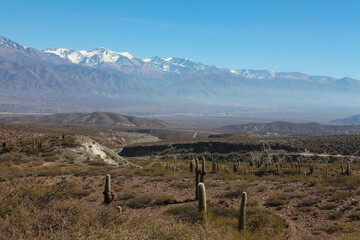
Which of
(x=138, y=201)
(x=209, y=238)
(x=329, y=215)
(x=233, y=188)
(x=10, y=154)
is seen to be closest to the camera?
(x=209, y=238)

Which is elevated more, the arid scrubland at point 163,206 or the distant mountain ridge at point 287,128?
the arid scrubland at point 163,206

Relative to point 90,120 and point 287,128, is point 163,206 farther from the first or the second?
point 287,128

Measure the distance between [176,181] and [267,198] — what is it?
22.7 ft

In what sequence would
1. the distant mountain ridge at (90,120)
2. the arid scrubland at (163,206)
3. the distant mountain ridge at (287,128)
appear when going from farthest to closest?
the distant mountain ridge at (287,128), the distant mountain ridge at (90,120), the arid scrubland at (163,206)

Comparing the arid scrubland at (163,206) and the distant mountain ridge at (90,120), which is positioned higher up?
the arid scrubland at (163,206)

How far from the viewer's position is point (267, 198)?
624 inches

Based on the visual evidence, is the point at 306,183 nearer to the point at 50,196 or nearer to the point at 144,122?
the point at 50,196

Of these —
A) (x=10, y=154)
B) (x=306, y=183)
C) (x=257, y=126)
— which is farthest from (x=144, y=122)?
(x=306, y=183)

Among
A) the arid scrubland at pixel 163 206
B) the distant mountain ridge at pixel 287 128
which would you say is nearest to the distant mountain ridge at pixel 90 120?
the distant mountain ridge at pixel 287 128

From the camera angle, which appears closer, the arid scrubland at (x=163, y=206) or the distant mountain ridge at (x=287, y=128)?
the arid scrubland at (x=163, y=206)

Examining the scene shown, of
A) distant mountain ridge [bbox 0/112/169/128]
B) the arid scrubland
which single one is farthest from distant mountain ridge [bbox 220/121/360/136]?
the arid scrubland

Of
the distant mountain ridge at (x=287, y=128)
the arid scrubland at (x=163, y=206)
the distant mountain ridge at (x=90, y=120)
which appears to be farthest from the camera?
the distant mountain ridge at (x=287, y=128)

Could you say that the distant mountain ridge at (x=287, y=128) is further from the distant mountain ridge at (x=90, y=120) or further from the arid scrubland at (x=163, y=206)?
the arid scrubland at (x=163, y=206)

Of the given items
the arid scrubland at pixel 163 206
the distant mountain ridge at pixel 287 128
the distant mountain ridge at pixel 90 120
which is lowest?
the distant mountain ridge at pixel 287 128
